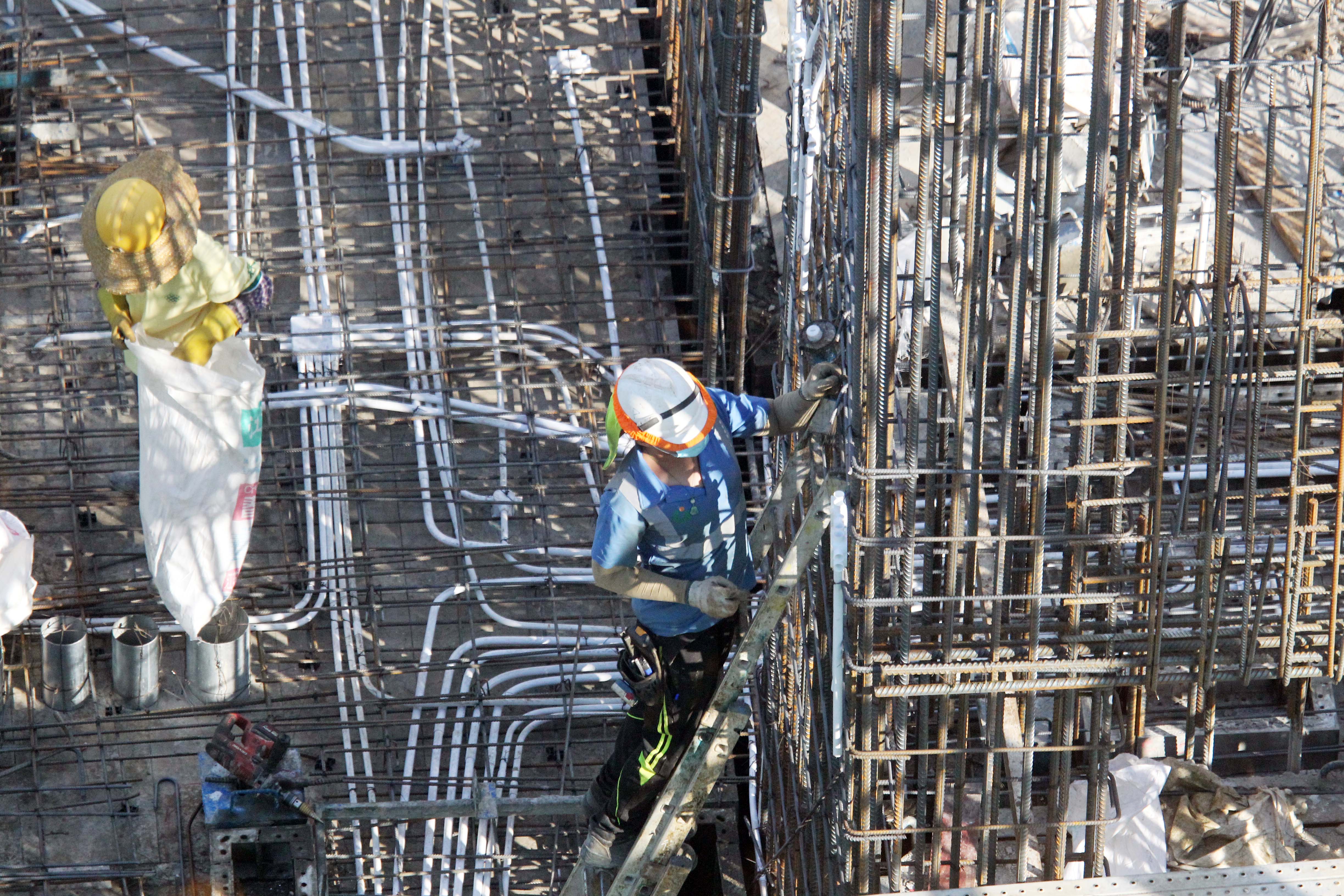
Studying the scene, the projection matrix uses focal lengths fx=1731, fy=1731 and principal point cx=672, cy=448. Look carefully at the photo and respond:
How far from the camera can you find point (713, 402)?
20.5 ft

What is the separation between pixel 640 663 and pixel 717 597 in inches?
23.2

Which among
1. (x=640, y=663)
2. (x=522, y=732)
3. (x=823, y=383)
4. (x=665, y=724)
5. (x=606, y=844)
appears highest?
(x=823, y=383)

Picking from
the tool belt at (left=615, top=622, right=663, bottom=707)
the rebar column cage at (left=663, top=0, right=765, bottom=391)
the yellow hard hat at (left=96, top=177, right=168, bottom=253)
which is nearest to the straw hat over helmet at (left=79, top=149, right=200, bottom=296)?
the yellow hard hat at (left=96, top=177, right=168, bottom=253)

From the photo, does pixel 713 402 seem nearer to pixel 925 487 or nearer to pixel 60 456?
pixel 925 487

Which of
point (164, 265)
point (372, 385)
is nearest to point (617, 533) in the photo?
point (164, 265)

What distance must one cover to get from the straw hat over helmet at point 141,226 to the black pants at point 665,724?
8.66 feet

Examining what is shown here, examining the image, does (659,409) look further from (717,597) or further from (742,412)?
(717,597)

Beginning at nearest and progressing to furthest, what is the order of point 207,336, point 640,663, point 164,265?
point 640,663 → point 164,265 → point 207,336

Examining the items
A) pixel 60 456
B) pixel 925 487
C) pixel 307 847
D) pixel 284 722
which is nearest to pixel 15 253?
pixel 60 456

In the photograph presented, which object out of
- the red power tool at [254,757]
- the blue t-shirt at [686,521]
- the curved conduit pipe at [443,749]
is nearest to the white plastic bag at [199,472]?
the red power tool at [254,757]

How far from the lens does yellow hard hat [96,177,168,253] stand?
713 centimetres

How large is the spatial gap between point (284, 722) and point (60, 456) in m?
1.90

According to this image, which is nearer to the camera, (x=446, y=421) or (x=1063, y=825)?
(x=1063, y=825)

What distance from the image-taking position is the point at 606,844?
702cm
